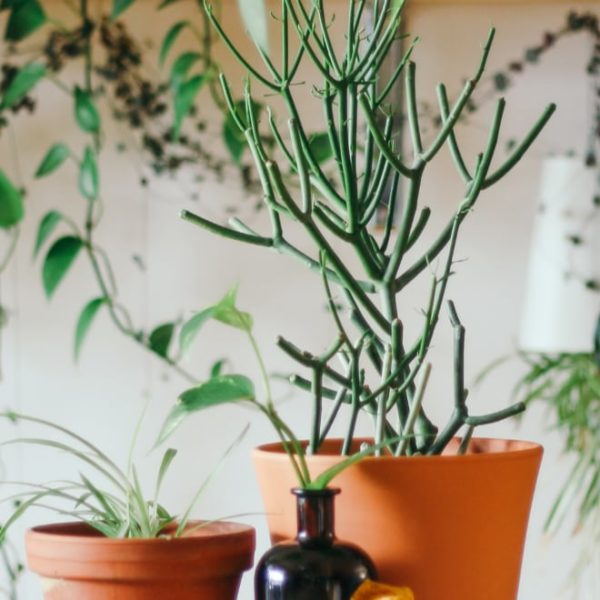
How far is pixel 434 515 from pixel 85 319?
141cm

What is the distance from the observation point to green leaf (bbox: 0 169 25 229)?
177 centimetres

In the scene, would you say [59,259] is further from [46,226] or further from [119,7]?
[119,7]

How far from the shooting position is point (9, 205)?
177 centimetres

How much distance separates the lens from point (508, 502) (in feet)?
1.66

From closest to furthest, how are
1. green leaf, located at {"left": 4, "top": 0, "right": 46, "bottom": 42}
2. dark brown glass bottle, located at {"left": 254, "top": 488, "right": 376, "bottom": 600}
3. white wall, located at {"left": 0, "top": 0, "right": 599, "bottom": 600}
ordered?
dark brown glass bottle, located at {"left": 254, "top": 488, "right": 376, "bottom": 600}
green leaf, located at {"left": 4, "top": 0, "right": 46, "bottom": 42}
white wall, located at {"left": 0, "top": 0, "right": 599, "bottom": 600}

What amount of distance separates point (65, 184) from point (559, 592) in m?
1.27

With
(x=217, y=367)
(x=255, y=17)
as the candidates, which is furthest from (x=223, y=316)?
(x=217, y=367)

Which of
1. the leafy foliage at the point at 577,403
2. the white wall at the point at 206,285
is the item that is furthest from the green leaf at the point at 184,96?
the leafy foliage at the point at 577,403

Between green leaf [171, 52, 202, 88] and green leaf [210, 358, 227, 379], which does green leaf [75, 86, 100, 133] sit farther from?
green leaf [210, 358, 227, 379]

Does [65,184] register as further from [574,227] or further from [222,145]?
[574,227]

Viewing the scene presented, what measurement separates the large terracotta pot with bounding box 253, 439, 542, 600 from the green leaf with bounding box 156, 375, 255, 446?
0.05 metres

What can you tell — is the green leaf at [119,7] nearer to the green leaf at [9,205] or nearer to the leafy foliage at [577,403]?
the green leaf at [9,205]

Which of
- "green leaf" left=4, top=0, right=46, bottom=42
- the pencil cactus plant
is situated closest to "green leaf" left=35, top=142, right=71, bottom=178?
"green leaf" left=4, top=0, right=46, bottom=42

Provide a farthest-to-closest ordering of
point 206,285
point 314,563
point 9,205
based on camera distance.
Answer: point 206,285
point 9,205
point 314,563
